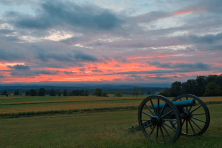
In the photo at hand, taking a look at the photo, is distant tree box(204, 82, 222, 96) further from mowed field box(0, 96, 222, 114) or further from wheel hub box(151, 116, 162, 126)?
wheel hub box(151, 116, 162, 126)

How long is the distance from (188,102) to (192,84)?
99.6 m

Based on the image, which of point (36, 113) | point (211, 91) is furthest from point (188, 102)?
point (211, 91)

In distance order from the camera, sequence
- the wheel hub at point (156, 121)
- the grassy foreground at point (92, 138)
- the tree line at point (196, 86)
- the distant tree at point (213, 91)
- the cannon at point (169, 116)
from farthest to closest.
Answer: the tree line at point (196, 86), the distant tree at point (213, 91), the wheel hub at point (156, 121), the grassy foreground at point (92, 138), the cannon at point (169, 116)

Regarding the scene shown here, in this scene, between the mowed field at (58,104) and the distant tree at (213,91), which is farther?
the distant tree at (213,91)

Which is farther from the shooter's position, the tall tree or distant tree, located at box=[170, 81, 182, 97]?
distant tree, located at box=[170, 81, 182, 97]

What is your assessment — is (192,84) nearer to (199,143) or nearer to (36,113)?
(36,113)

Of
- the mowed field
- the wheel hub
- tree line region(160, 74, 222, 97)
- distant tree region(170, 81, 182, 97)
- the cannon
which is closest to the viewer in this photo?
the cannon

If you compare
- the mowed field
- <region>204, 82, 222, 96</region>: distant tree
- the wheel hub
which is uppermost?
the wheel hub

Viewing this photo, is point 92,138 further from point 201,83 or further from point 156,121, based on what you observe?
point 201,83

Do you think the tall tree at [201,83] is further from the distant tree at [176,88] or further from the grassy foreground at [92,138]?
the grassy foreground at [92,138]

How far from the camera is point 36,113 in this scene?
91.5ft

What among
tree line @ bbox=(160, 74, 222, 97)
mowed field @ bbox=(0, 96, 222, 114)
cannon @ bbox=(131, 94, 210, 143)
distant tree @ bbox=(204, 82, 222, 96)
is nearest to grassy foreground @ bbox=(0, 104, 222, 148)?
cannon @ bbox=(131, 94, 210, 143)

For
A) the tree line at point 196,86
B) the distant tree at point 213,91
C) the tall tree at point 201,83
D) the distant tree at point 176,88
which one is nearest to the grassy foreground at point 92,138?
the distant tree at point 213,91

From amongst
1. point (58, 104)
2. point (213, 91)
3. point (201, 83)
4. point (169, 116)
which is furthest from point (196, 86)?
point (169, 116)
